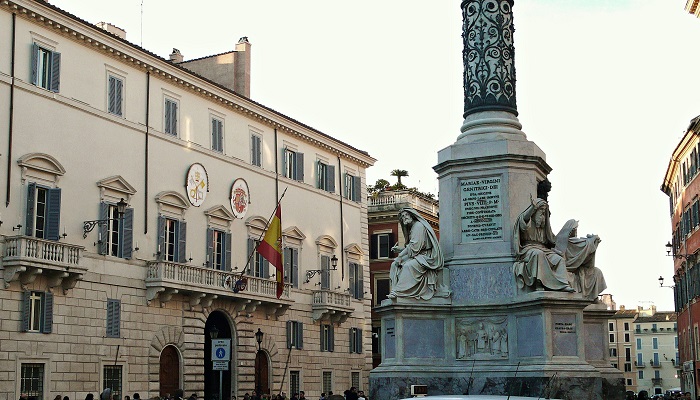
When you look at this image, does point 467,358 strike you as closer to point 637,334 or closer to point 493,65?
point 493,65

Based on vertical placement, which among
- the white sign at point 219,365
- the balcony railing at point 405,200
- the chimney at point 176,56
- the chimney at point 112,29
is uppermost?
the chimney at point 176,56

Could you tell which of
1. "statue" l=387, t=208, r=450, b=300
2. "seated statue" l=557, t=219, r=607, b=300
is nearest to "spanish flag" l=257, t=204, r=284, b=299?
"statue" l=387, t=208, r=450, b=300

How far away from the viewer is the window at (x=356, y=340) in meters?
54.3

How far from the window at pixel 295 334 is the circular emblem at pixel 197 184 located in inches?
345

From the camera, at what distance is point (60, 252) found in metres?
34.3

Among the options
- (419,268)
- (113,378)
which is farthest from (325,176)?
(419,268)

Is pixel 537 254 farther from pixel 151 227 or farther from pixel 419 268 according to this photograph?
pixel 151 227

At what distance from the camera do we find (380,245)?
67.1m

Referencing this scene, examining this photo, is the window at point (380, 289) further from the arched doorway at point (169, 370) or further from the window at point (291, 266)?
the arched doorway at point (169, 370)

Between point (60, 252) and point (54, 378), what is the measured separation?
4.27 meters

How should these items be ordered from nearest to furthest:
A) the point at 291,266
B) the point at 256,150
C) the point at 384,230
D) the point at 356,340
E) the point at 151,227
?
the point at 151,227, the point at 256,150, the point at 291,266, the point at 356,340, the point at 384,230

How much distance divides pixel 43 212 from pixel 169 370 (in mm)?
9347

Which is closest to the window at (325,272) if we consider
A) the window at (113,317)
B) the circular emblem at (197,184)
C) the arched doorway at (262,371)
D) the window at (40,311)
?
the arched doorway at (262,371)

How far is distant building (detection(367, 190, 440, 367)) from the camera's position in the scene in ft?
217
